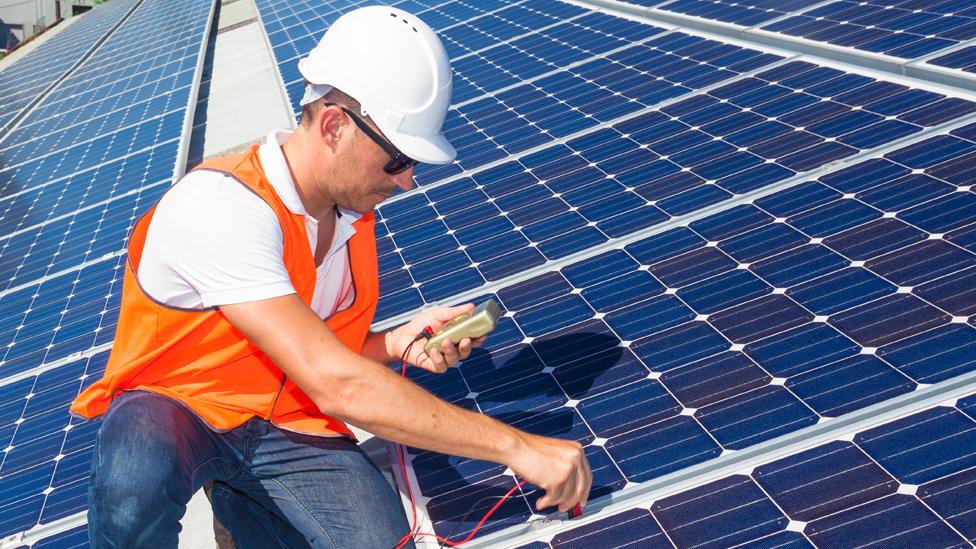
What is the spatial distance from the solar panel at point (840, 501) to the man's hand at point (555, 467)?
289 mm

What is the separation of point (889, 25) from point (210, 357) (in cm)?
608

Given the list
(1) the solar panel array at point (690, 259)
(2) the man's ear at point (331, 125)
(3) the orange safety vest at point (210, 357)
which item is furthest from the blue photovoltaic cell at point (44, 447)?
(2) the man's ear at point (331, 125)

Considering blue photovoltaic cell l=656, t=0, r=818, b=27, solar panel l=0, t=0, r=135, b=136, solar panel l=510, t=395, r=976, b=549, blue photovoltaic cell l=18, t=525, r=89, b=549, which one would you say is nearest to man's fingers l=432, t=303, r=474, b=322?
solar panel l=510, t=395, r=976, b=549

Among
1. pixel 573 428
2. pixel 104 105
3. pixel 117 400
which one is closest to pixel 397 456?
pixel 573 428

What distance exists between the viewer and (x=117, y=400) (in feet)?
13.7

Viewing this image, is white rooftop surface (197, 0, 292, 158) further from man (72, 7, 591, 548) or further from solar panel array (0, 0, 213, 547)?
man (72, 7, 591, 548)

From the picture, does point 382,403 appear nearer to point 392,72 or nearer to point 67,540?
point 392,72

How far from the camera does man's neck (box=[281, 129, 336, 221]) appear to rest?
13.7 feet

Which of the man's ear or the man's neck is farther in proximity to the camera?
the man's neck

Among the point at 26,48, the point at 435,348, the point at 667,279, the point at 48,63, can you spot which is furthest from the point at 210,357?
the point at 26,48

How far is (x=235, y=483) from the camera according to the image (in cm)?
437

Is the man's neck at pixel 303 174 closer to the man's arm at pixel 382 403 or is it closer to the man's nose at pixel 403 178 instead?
the man's nose at pixel 403 178

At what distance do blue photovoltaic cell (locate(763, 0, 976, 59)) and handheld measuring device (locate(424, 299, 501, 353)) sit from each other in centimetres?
427

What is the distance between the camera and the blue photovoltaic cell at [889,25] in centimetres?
698
